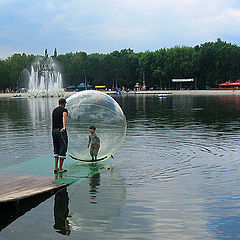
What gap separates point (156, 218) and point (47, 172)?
407cm

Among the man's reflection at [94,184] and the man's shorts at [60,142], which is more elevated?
the man's shorts at [60,142]

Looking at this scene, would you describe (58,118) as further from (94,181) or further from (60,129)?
(94,181)

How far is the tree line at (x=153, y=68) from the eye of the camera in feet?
353

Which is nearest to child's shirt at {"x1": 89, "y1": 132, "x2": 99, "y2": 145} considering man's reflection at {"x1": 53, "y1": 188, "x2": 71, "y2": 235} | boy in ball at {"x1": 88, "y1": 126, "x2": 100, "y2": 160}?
boy in ball at {"x1": 88, "y1": 126, "x2": 100, "y2": 160}

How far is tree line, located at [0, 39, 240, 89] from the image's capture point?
108 meters

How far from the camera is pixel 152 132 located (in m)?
20.2

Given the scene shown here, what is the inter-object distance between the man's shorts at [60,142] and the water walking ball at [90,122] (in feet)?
2.88

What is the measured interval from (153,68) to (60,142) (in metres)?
110

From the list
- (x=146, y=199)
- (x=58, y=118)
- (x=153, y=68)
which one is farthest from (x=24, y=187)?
(x=153, y=68)

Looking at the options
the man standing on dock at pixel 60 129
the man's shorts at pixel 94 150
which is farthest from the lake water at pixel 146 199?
the man standing on dock at pixel 60 129

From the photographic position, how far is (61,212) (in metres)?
8.27

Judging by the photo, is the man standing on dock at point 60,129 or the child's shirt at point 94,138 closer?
the man standing on dock at point 60,129

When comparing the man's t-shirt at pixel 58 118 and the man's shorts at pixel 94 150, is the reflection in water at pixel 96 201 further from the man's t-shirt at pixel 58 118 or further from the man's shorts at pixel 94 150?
the man's t-shirt at pixel 58 118

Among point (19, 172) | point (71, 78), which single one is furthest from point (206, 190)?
point (71, 78)
